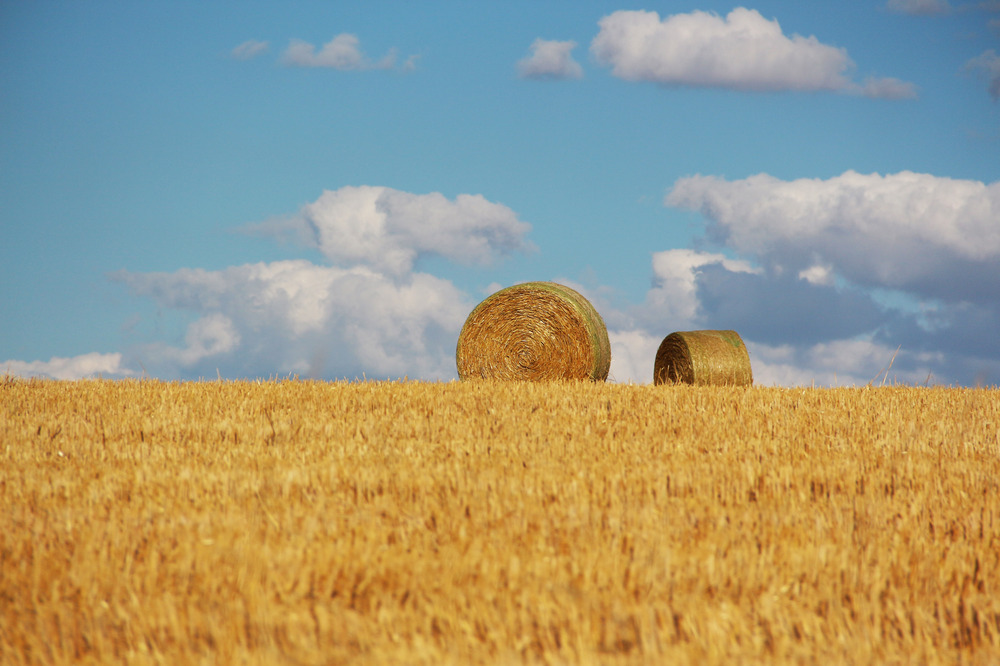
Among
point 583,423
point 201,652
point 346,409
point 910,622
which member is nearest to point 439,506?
point 201,652

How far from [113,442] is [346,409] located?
8.42 feet

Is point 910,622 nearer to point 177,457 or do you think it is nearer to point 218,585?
point 218,585

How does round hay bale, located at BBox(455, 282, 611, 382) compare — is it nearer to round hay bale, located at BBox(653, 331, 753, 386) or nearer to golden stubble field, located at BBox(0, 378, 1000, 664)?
round hay bale, located at BBox(653, 331, 753, 386)

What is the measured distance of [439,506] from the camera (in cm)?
486

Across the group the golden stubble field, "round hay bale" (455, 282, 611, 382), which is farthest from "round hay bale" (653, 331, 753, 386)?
the golden stubble field

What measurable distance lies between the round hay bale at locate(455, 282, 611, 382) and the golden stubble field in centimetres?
463

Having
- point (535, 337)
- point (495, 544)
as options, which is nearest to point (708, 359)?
point (535, 337)

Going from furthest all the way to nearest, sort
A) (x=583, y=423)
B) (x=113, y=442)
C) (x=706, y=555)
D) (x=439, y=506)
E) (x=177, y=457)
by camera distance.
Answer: (x=583, y=423) → (x=113, y=442) → (x=177, y=457) → (x=439, y=506) → (x=706, y=555)

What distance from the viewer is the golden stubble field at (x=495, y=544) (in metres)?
3.18

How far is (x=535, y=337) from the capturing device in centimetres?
1284

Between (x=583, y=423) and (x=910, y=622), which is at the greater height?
(x=583, y=423)

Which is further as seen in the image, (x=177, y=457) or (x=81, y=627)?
(x=177, y=457)

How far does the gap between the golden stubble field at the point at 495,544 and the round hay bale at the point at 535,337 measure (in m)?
4.63

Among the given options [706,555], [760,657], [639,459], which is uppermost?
[639,459]
